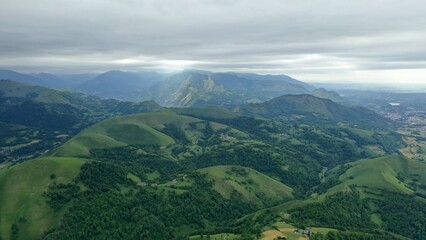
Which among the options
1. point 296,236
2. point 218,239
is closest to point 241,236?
point 218,239

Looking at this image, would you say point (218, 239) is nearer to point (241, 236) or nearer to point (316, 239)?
point (241, 236)

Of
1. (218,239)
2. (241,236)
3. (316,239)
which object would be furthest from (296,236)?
(218,239)

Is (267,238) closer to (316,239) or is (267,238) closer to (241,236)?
(241,236)

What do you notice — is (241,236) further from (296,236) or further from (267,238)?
(296,236)

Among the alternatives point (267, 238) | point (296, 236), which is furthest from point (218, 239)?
point (296, 236)
